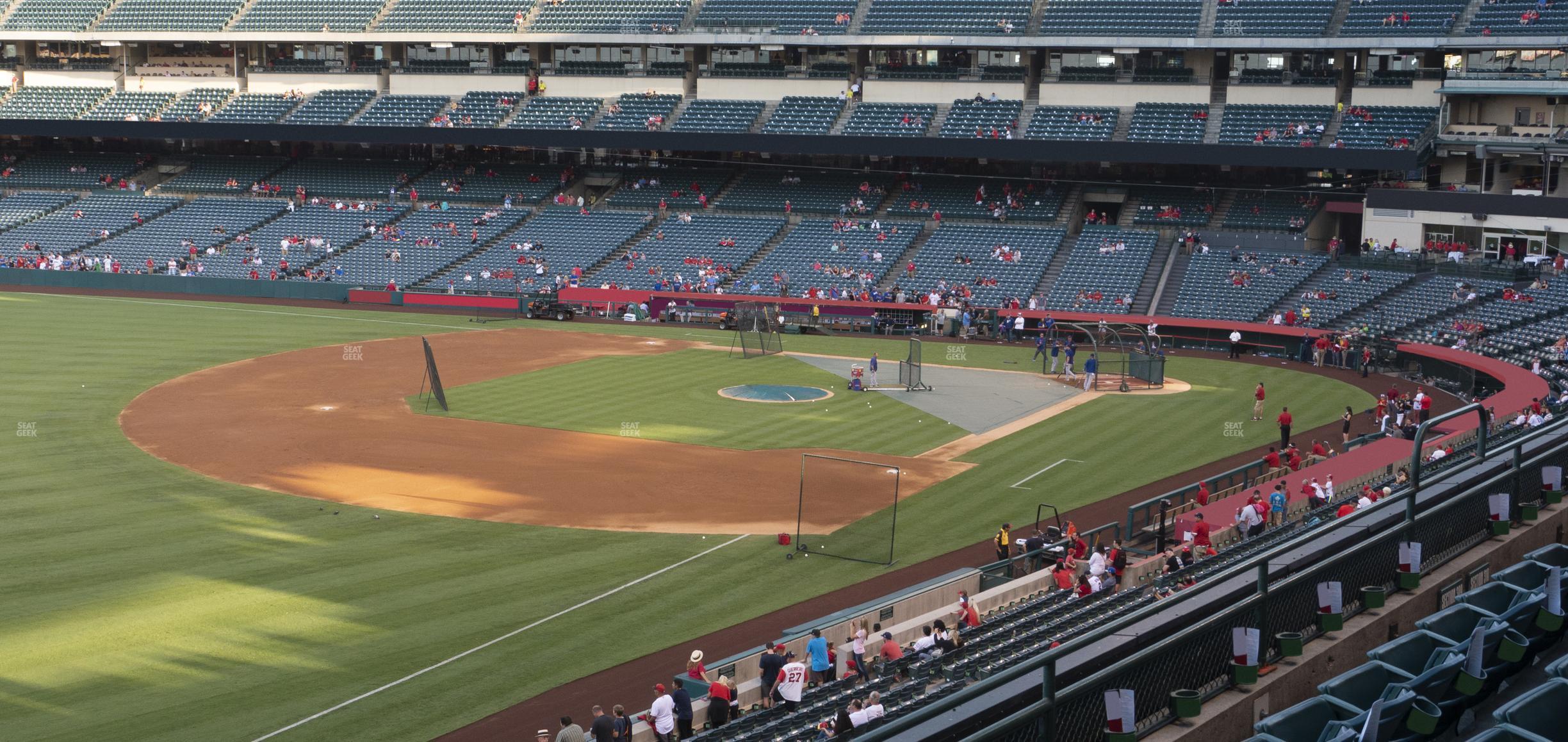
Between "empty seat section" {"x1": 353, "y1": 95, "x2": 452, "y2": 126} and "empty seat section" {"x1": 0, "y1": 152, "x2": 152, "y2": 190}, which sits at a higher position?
"empty seat section" {"x1": 353, "y1": 95, "x2": 452, "y2": 126}

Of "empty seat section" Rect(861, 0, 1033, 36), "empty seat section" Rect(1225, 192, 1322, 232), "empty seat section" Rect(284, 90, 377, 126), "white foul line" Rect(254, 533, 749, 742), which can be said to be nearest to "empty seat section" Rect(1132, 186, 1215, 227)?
"empty seat section" Rect(1225, 192, 1322, 232)

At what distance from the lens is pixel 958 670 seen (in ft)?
58.2

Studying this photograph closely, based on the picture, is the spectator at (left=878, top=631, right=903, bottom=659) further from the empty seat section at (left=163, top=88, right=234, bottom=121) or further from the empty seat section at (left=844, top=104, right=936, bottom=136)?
the empty seat section at (left=163, top=88, right=234, bottom=121)

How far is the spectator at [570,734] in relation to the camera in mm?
16469

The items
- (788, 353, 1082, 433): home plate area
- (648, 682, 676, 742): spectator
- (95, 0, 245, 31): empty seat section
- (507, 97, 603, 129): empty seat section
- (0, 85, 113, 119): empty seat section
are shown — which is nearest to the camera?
(648, 682, 676, 742): spectator

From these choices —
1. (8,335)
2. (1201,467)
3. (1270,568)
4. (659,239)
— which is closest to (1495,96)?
(1201,467)

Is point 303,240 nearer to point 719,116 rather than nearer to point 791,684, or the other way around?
point 719,116

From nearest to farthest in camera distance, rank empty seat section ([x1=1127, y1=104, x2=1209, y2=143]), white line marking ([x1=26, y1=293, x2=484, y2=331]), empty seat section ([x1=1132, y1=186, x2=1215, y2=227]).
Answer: white line marking ([x1=26, y1=293, x2=484, y2=331])
empty seat section ([x1=1127, y1=104, x2=1209, y2=143])
empty seat section ([x1=1132, y1=186, x2=1215, y2=227])

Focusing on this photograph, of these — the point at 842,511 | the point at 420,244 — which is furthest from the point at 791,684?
the point at 420,244

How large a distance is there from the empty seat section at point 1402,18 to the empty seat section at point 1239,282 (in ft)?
38.8

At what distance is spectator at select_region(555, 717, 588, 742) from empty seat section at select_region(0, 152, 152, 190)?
271ft

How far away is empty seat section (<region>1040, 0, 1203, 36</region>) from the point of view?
69.1 metres

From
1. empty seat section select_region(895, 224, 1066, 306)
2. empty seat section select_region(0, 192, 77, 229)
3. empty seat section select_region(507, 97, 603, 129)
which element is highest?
empty seat section select_region(507, 97, 603, 129)

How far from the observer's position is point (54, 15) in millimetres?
90750
